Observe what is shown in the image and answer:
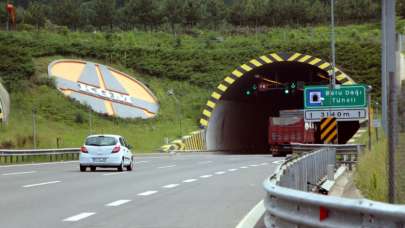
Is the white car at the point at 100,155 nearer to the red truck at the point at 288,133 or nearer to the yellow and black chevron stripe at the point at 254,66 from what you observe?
the red truck at the point at 288,133

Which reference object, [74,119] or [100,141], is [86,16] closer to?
[74,119]

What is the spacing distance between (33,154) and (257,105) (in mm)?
36844

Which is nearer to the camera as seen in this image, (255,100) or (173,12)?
(255,100)

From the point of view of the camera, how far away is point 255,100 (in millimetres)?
73312

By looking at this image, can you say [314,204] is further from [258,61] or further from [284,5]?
[284,5]

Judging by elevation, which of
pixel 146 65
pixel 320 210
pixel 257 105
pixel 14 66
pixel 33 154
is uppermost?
pixel 146 65

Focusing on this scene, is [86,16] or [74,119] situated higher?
[86,16]

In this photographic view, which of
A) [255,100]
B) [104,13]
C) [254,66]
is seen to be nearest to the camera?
[254,66]

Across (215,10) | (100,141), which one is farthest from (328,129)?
(215,10)

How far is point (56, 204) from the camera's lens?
15438mm

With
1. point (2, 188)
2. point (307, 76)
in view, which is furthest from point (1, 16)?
point (2, 188)

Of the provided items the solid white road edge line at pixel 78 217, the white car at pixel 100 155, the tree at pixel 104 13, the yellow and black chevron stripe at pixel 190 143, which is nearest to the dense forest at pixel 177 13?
the tree at pixel 104 13

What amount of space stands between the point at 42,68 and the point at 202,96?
45.3ft

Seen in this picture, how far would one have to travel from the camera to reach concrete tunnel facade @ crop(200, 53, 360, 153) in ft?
200
